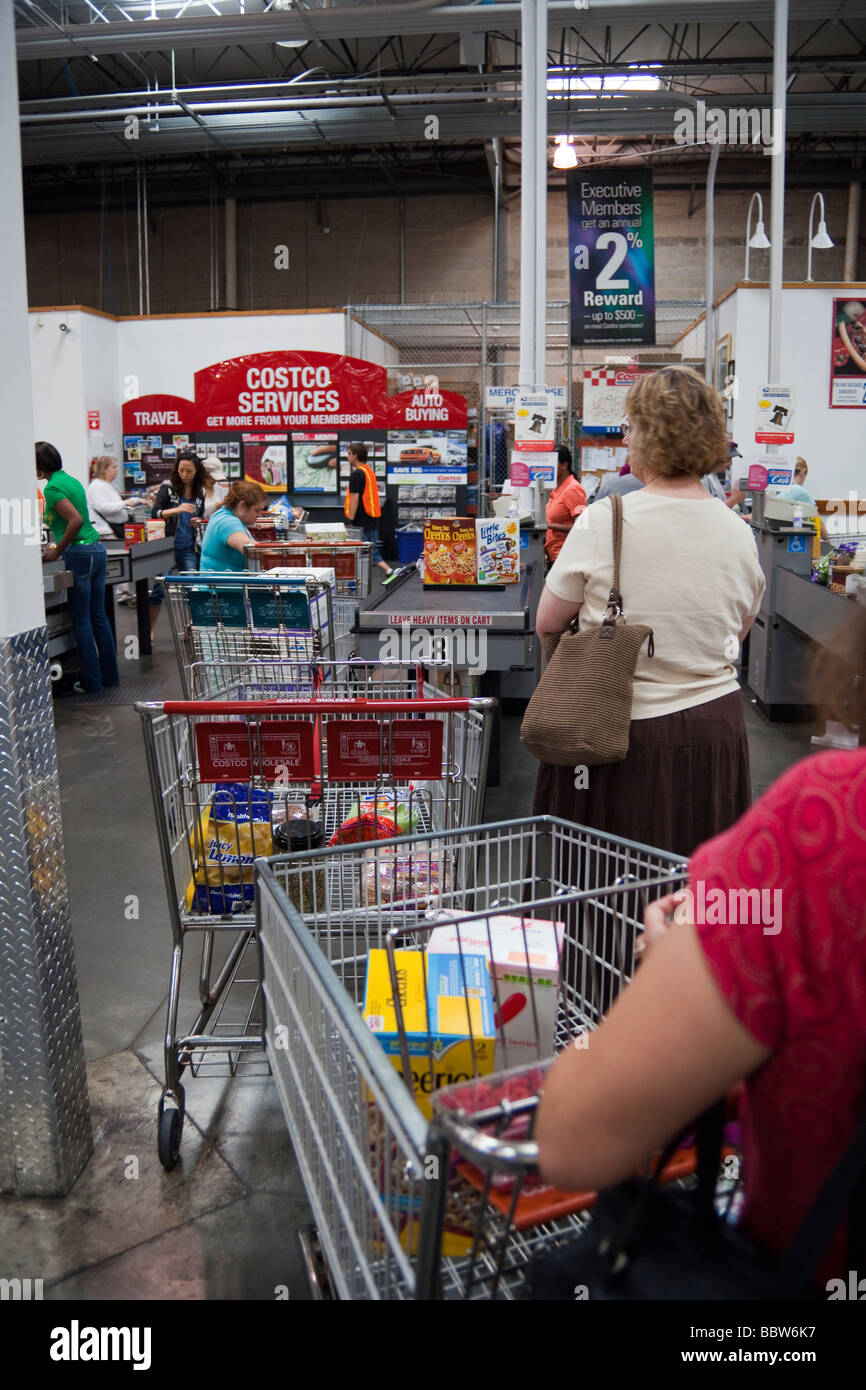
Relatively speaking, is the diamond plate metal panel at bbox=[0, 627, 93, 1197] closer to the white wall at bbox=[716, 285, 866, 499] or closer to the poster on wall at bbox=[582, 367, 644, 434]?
the white wall at bbox=[716, 285, 866, 499]

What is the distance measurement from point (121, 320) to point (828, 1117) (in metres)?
16.9

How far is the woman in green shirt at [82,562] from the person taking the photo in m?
7.15

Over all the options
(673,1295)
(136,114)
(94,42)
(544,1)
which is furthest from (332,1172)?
(136,114)

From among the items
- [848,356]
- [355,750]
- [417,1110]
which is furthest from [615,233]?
[417,1110]

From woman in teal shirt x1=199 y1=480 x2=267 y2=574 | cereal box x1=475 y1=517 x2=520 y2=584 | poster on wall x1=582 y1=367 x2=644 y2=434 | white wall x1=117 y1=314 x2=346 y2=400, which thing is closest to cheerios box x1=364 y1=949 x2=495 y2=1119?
cereal box x1=475 y1=517 x2=520 y2=584

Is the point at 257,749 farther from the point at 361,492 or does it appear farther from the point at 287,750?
the point at 361,492

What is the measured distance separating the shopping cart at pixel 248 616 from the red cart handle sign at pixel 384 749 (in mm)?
2251

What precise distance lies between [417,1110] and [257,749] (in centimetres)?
146

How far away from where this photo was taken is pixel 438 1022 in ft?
5.30

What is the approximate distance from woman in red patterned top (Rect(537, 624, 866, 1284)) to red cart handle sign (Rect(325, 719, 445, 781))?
1585 millimetres

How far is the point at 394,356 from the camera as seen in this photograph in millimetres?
19562

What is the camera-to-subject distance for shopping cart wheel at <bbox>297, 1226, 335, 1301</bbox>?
1884 mm

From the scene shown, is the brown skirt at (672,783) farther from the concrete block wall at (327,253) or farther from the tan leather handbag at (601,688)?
the concrete block wall at (327,253)
